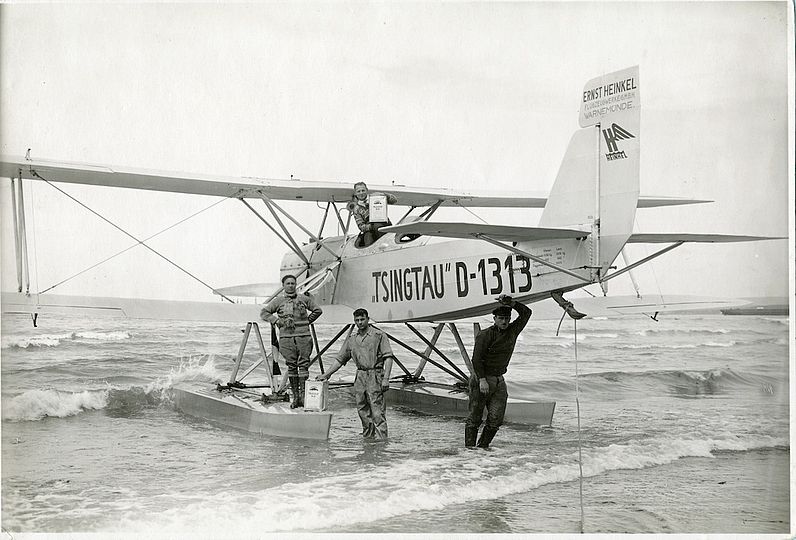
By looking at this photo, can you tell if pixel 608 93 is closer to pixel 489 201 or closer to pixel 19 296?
pixel 489 201

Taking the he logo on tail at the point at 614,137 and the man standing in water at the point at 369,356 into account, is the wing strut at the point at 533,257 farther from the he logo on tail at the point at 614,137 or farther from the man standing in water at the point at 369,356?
the man standing in water at the point at 369,356

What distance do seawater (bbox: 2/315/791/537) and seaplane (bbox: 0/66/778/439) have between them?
16.4 inches

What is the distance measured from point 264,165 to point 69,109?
8.65 ft

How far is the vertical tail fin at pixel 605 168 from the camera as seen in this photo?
18.0 feet

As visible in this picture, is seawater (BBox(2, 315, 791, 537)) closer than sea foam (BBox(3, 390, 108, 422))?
Yes

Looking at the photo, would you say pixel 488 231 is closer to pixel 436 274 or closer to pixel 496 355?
pixel 496 355

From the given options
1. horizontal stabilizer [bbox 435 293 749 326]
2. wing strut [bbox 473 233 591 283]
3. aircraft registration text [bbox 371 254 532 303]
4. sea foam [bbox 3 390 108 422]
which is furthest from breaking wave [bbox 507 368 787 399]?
sea foam [bbox 3 390 108 422]

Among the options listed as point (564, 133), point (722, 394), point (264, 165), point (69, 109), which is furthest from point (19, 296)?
point (722, 394)

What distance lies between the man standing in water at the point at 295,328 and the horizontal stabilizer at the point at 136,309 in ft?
2.35

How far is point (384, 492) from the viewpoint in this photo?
5168mm

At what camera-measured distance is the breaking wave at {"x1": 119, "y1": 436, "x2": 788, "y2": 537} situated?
15.3 ft

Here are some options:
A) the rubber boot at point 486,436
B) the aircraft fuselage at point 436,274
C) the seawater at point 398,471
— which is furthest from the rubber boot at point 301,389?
the rubber boot at point 486,436

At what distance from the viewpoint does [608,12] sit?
6535 millimetres

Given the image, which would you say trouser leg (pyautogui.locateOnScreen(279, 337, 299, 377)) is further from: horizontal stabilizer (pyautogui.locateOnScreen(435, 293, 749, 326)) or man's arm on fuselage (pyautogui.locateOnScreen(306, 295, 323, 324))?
horizontal stabilizer (pyautogui.locateOnScreen(435, 293, 749, 326))
